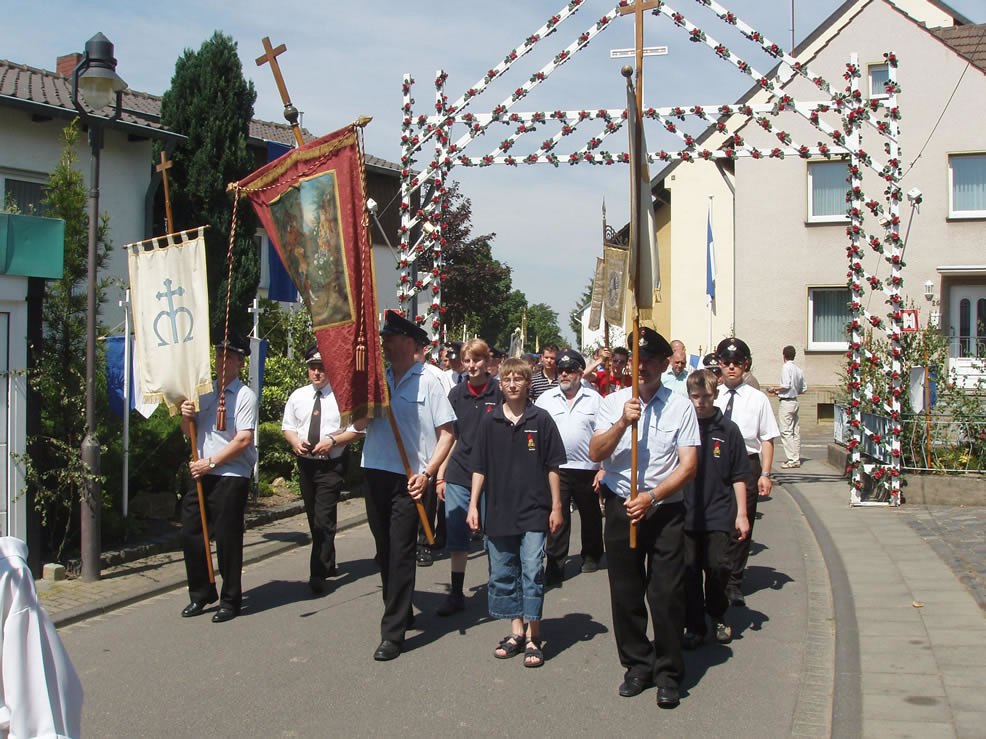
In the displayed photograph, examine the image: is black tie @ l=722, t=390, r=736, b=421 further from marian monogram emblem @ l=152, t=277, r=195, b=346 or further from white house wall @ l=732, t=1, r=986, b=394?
white house wall @ l=732, t=1, r=986, b=394

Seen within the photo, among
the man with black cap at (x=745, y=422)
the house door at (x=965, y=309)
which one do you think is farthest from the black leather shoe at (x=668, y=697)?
the house door at (x=965, y=309)

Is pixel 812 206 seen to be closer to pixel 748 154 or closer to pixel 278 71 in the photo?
pixel 748 154

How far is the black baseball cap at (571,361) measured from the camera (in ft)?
29.0

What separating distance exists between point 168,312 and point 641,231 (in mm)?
4250

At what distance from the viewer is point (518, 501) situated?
6.36 meters

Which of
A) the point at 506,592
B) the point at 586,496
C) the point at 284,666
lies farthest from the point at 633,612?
the point at 586,496

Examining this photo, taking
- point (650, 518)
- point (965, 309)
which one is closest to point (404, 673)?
point (650, 518)

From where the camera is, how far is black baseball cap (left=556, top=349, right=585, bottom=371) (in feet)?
29.0

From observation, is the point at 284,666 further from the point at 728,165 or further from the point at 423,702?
the point at 728,165

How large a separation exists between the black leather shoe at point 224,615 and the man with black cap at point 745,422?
3.58m

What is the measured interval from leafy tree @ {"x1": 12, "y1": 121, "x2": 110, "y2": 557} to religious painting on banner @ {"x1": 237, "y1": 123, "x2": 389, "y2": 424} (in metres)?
2.95

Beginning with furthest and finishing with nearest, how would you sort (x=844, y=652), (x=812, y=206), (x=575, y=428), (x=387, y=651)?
(x=812, y=206)
(x=575, y=428)
(x=844, y=652)
(x=387, y=651)

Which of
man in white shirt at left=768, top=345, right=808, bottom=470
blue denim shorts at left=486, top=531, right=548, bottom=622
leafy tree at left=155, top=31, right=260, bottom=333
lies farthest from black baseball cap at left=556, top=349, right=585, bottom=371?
leafy tree at left=155, top=31, right=260, bottom=333

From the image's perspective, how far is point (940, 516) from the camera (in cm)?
1169
